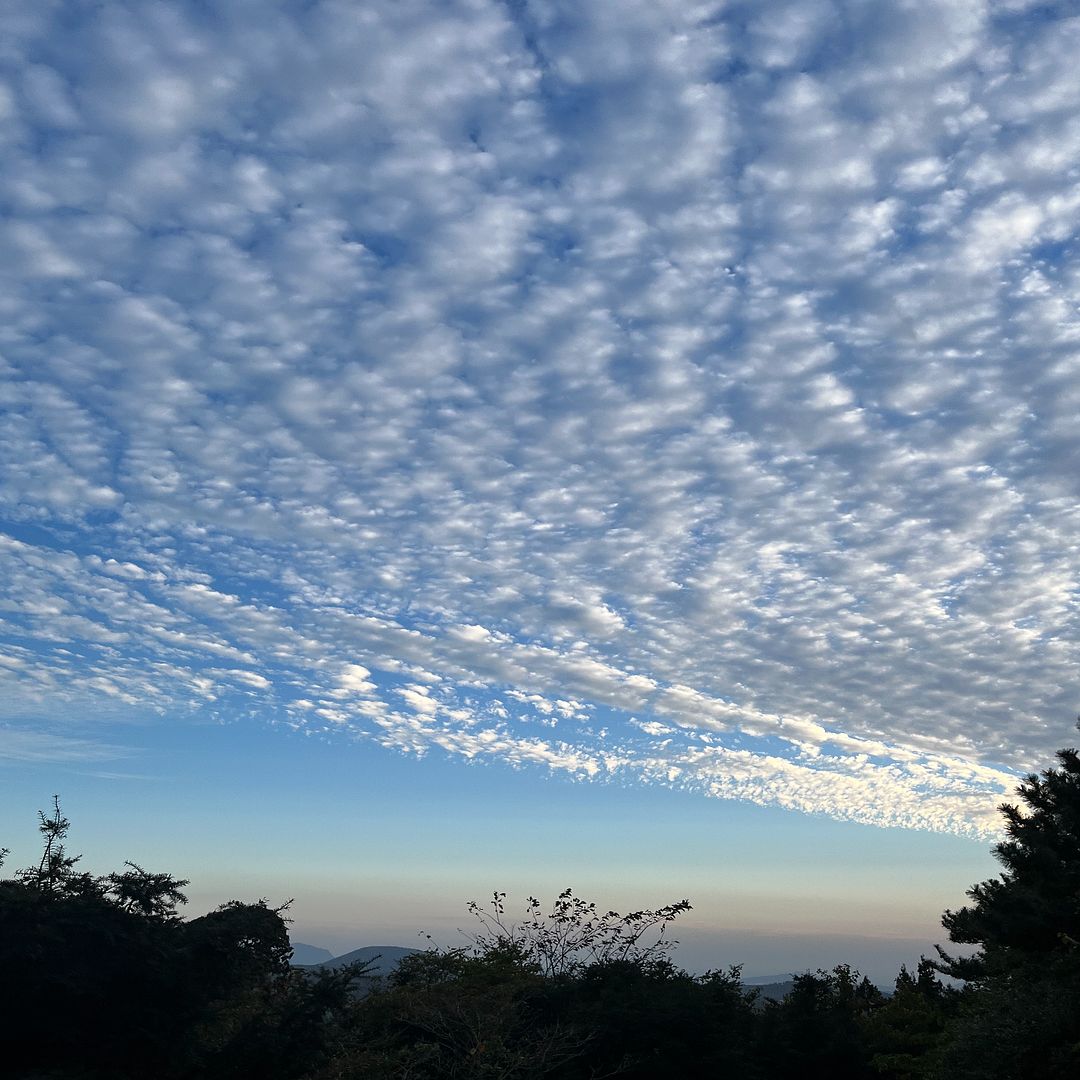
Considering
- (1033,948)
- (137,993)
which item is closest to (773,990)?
(1033,948)

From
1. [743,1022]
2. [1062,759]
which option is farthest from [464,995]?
[1062,759]

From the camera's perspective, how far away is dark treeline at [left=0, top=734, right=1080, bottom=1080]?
58.3 ft

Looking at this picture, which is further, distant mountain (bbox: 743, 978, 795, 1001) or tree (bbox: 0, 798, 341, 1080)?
distant mountain (bbox: 743, 978, 795, 1001)

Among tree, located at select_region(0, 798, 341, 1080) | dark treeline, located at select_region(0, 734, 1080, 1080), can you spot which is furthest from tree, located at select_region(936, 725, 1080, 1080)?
tree, located at select_region(0, 798, 341, 1080)

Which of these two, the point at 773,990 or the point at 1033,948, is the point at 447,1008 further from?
the point at 773,990

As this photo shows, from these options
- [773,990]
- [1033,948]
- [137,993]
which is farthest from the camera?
[773,990]

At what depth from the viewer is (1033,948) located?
21.7 meters

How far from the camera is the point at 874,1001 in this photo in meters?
35.4

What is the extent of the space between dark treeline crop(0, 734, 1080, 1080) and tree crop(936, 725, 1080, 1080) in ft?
0.15

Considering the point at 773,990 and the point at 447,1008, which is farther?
the point at 773,990

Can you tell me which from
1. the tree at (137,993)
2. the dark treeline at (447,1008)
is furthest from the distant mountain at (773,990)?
the tree at (137,993)

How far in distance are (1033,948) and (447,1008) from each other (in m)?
13.2

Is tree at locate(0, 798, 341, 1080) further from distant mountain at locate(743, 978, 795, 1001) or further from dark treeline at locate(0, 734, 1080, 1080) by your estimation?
distant mountain at locate(743, 978, 795, 1001)

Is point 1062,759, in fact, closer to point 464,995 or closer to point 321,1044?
point 464,995
